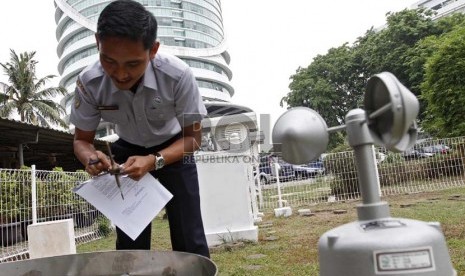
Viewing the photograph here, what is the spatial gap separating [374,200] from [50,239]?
4.21 m

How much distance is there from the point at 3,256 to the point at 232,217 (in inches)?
113

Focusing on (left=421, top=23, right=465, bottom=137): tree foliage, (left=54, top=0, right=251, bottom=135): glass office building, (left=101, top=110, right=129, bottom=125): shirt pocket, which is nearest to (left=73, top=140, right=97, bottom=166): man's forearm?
(left=101, top=110, right=129, bottom=125): shirt pocket

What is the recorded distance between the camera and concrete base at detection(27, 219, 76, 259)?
4.24m

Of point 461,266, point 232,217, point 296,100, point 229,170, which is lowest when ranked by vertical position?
point 461,266

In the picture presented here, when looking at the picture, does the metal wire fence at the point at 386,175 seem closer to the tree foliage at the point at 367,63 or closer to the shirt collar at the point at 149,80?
the shirt collar at the point at 149,80

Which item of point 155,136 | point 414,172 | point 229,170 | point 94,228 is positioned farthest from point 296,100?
point 155,136

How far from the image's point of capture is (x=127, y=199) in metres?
1.47

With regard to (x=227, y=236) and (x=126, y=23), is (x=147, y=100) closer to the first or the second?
(x=126, y=23)

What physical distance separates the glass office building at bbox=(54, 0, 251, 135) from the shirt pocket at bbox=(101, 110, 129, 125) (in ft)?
146

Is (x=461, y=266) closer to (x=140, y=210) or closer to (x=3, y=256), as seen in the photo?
(x=140, y=210)

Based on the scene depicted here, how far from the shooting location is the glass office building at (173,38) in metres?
47.4

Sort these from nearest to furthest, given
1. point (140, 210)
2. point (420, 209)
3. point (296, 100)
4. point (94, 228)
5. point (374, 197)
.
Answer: point (374, 197) → point (140, 210) → point (420, 209) → point (94, 228) → point (296, 100)

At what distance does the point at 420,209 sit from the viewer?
5.88m

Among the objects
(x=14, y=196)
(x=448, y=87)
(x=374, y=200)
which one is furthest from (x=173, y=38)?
(x=374, y=200)
